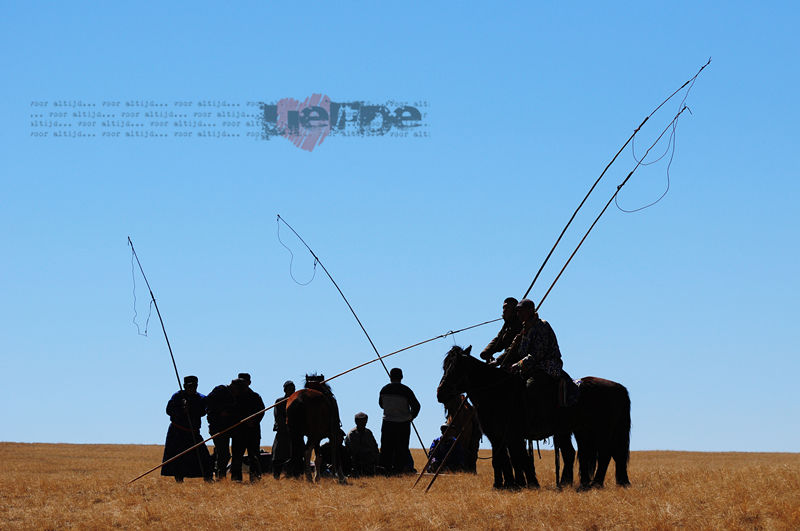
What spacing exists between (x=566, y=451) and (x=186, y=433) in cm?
760

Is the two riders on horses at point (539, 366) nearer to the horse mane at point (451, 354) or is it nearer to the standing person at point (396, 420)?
the horse mane at point (451, 354)

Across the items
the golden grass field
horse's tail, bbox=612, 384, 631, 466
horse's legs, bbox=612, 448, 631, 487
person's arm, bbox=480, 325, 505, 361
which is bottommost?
the golden grass field

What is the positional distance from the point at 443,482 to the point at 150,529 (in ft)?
19.6

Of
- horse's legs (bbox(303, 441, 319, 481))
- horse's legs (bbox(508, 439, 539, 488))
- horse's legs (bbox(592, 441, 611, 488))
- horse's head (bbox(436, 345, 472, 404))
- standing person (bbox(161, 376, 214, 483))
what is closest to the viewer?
horse's head (bbox(436, 345, 472, 404))

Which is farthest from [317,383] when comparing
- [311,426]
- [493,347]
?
[493,347]

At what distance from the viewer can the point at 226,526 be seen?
1270 centimetres

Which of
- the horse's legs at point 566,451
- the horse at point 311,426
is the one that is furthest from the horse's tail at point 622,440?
the horse at point 311,426

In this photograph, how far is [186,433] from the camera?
19.0 metres

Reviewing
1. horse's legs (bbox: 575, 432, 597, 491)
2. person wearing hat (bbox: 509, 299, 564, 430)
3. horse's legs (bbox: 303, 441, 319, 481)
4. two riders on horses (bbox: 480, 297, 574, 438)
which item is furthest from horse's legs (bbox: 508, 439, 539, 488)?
horse's legs (bbox: 303, 441, 319, 481)

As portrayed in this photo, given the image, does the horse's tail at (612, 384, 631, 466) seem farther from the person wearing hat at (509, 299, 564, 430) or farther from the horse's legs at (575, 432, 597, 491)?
the person wearing hat at (509, 299, 564, 430)

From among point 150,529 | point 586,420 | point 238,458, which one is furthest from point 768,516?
point 238,458

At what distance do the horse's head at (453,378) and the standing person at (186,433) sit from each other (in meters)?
6.34

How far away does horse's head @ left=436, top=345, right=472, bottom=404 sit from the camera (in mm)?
14344

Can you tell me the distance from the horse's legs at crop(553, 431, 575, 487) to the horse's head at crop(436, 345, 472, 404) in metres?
1.71
